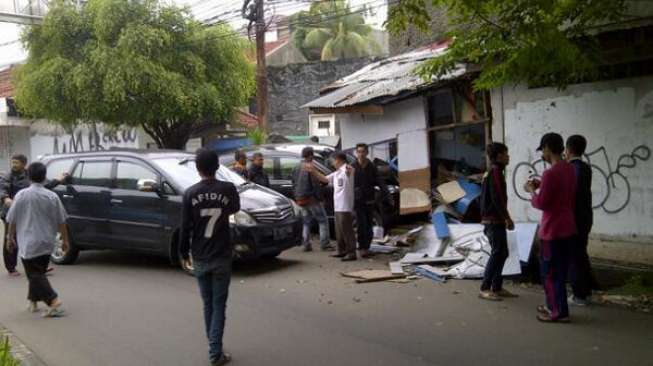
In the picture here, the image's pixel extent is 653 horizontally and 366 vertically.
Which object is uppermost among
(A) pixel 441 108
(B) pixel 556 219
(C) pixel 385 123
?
(A) pixel 441 108

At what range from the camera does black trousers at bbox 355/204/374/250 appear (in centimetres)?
1020

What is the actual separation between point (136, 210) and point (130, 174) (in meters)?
0.60

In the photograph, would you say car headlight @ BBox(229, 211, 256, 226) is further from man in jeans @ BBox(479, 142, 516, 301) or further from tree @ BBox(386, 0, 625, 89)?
man in jeans @ BBox(479, 142, 516, 301)

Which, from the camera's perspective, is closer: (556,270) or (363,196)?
(556,270)

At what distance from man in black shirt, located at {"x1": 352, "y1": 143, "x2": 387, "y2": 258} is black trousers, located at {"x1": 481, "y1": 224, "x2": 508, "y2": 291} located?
3.04m

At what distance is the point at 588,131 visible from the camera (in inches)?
355

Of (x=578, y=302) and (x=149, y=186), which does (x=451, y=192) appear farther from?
(x=149, y=186)

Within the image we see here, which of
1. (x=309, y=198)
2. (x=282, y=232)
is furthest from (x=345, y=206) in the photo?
(x=282, y=232)

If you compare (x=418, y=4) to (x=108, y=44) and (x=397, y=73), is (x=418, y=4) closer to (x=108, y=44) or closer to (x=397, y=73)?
(x=397, y=73)

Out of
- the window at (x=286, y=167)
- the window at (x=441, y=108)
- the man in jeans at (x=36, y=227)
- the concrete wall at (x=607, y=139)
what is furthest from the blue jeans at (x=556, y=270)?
the window at (x=286, y=167)

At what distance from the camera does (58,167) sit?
35.5 feet

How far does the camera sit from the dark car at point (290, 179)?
462 inches

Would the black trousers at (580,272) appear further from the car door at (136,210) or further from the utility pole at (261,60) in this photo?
the utility pole at (261,60)

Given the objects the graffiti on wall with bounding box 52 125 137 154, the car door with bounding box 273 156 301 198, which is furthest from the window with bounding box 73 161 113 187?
the graffiti on wall with bounding box 52 125 137 154
